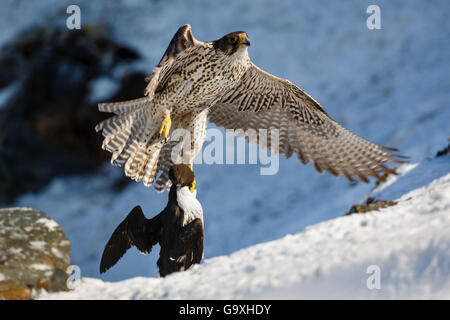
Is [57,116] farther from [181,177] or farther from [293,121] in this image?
[181,177]

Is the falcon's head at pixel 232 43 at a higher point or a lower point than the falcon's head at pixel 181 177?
higher

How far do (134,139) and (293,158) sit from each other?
183 inches

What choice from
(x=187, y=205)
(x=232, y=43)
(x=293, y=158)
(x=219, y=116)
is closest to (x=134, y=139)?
(x=219, y=116)

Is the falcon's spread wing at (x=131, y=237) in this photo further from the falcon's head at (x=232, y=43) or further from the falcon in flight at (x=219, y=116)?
the falcon's head at (x=232, y=43)

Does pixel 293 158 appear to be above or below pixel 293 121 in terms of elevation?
above

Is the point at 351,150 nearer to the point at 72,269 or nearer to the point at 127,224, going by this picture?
the point at 127,224

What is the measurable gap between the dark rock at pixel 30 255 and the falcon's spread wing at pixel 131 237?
41 cm

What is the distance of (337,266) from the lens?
11.3 ft

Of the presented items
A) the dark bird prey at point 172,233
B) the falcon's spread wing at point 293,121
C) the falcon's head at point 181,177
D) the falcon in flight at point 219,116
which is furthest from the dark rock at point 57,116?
the dark bird prey at point 172,233

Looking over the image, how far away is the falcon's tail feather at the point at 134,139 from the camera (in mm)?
6242

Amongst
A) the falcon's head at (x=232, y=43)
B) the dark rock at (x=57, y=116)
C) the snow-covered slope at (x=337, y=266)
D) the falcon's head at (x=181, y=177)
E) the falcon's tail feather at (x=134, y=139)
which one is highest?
the dark rock at (x=57, y=116)
